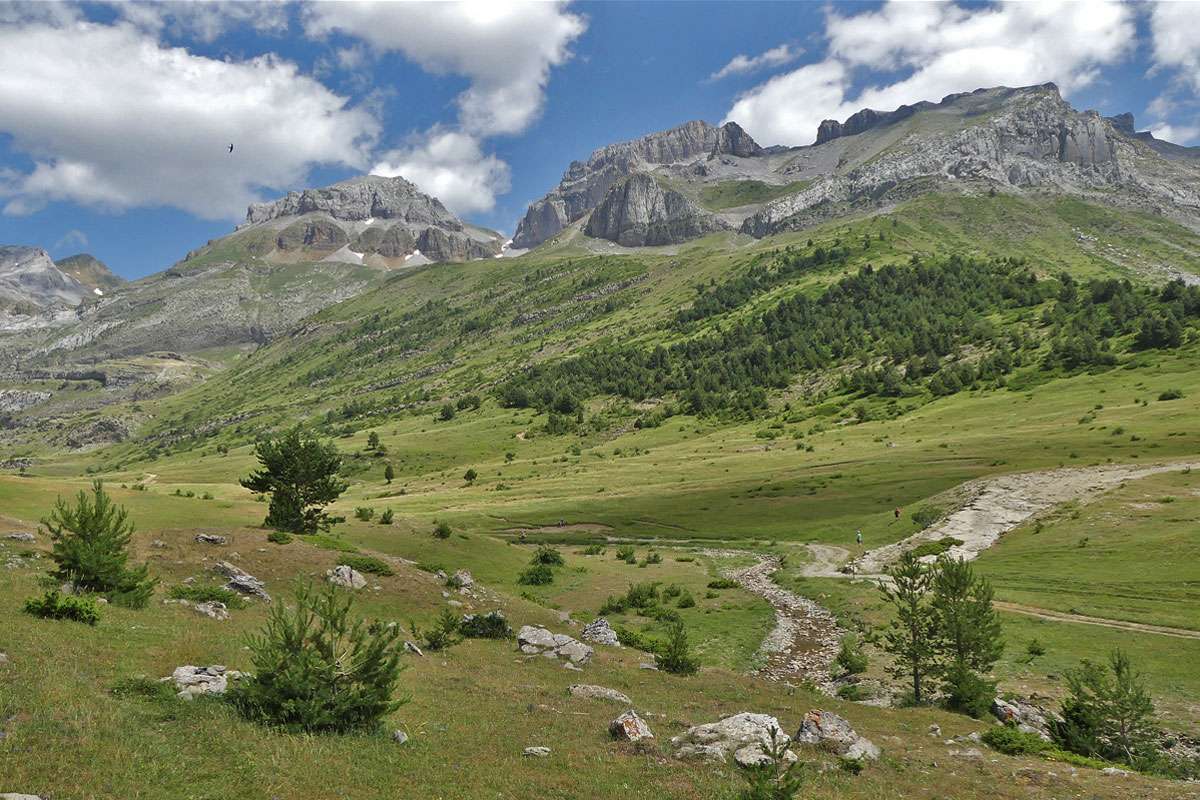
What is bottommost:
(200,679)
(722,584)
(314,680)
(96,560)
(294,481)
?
(722,584)

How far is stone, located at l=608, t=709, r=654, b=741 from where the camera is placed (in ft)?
71.1

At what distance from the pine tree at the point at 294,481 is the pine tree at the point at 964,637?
46448 mm

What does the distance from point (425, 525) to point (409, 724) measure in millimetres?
44222

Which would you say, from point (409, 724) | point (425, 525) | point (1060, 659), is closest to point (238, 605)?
point (409, 724)

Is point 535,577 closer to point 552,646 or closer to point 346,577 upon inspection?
point 346,577

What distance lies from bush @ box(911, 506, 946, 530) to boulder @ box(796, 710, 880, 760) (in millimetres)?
52434

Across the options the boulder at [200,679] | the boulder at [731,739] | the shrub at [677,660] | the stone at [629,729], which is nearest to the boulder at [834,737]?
the boulder at [731,739]

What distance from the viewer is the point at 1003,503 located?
70312 mm

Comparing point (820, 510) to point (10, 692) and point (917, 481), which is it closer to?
point (917, 481)

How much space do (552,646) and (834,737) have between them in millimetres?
16836

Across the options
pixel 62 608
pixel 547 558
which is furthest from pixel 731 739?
pixel 547 558

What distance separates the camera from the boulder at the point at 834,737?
22.3m

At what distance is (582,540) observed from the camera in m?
85.5

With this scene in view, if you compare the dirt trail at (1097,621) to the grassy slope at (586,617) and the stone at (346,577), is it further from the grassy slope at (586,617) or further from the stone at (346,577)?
the stone at (346,577)
